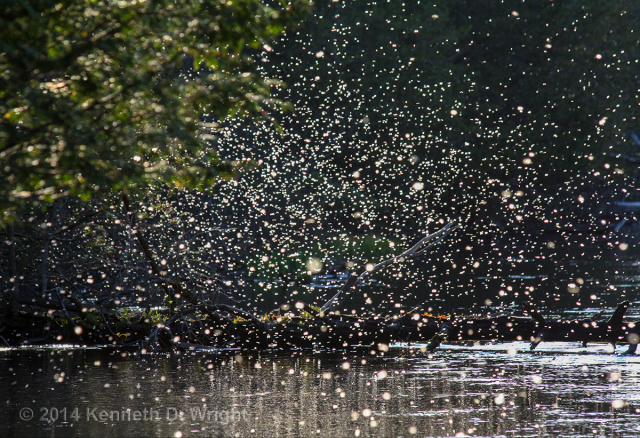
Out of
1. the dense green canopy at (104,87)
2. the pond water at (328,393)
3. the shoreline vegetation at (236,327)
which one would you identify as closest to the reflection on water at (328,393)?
the pond water at (328,393)

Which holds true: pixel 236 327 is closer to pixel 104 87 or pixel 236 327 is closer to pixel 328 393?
pixel 328 393

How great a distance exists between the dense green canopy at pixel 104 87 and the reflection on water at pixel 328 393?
2.74m

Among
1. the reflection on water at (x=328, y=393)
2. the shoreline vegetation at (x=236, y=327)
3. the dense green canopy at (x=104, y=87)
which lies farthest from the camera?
the shoreline vegetation at (x=236, y=327)

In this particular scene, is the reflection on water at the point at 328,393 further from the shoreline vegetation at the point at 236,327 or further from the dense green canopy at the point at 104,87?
the dense green canopy at the point at 104,87

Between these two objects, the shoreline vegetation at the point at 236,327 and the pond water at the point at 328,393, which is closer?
the pond water at the point at 328,393

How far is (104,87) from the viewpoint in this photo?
7.57m

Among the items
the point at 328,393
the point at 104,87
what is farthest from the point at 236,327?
the point at 104,87

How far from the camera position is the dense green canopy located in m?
6.89

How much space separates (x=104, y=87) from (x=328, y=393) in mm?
4823

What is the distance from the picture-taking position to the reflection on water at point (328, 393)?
8.75 m

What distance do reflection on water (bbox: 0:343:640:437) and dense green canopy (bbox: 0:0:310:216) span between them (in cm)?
274

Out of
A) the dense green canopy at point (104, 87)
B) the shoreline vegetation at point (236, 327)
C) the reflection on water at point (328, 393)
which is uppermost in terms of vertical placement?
the dense green canopy at point (104, 87)

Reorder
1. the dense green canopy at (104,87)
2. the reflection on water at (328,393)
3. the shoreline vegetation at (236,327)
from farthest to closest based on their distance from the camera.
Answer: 1. the shoreline vegetation at (236,327)
2. the reflection on water at (328,393)
3. the dense green canopy at (104,87)

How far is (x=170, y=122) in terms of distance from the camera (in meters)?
7.47
